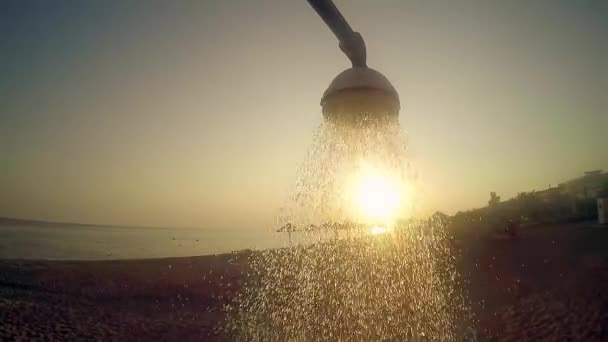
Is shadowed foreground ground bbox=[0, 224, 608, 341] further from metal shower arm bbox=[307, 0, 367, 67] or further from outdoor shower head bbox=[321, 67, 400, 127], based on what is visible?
metal shower arm bbox=[307, 0, 367, 67]

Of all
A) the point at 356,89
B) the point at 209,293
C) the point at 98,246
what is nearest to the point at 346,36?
the point at 356,89

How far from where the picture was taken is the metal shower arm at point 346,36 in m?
1.88

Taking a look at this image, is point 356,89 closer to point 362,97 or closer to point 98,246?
point 362,97

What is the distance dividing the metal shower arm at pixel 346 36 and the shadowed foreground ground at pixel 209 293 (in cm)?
830

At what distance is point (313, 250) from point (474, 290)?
6.00 metres

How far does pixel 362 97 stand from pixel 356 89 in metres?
0.07

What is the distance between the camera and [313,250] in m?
11.2

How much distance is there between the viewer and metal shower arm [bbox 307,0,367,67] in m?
1.88

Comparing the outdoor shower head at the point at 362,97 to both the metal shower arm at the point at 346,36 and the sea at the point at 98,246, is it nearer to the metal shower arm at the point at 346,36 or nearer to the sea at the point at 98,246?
the metal shower arm at the point at 346,36

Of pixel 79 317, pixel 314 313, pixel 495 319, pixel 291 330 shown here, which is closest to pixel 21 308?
pixel 79 317

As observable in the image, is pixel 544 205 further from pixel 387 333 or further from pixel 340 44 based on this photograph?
pixel 340 44

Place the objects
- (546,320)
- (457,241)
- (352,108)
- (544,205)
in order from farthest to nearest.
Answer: (544,205), (457,241), (546,320), (352,108)

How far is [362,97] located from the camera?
A: 194 cm

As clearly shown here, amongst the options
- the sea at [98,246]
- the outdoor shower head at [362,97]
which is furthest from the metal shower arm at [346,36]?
the sea at [98,246]
